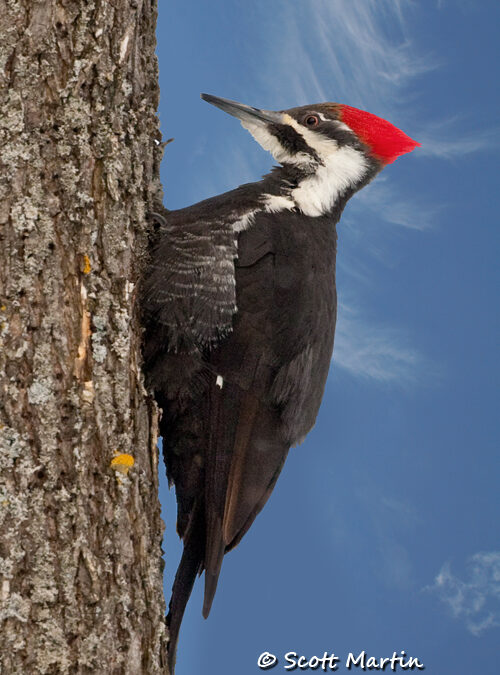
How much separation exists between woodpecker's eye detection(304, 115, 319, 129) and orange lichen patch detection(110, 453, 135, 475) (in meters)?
1.43

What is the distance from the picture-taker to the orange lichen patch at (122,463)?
1.78 metres

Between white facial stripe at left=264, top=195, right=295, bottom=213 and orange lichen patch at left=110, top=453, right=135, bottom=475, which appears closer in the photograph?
orange lichen patch at left=110, top=453, right=135, bottom=475

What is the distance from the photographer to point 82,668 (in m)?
1.66

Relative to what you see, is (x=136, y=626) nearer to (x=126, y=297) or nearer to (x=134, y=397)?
(x=134, y=397)

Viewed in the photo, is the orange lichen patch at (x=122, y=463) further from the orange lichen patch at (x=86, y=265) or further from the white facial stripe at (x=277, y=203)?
the white facial stripe at (x=277, y=203)

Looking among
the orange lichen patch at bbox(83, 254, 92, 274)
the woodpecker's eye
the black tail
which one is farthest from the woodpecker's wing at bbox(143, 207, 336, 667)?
the woodpecker's eye

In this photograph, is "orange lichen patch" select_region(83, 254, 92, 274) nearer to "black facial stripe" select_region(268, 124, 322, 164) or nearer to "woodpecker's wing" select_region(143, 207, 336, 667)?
"woodpecker's wing" select_region(143, 207, 336, 667)

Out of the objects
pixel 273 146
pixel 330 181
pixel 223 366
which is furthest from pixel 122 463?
pixel 273 146

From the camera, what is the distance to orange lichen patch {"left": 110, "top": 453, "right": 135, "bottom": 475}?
5.85 ft

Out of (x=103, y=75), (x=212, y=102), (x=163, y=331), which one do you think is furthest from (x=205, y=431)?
(x=212, y=102)

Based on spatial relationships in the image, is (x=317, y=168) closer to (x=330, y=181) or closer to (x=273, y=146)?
(x=330, y=181)

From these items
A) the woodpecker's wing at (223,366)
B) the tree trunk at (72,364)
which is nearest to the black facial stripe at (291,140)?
the woodpecker's wing at (223,366)

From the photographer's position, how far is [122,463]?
1.79 m

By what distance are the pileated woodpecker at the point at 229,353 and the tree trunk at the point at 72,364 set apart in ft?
0.56
